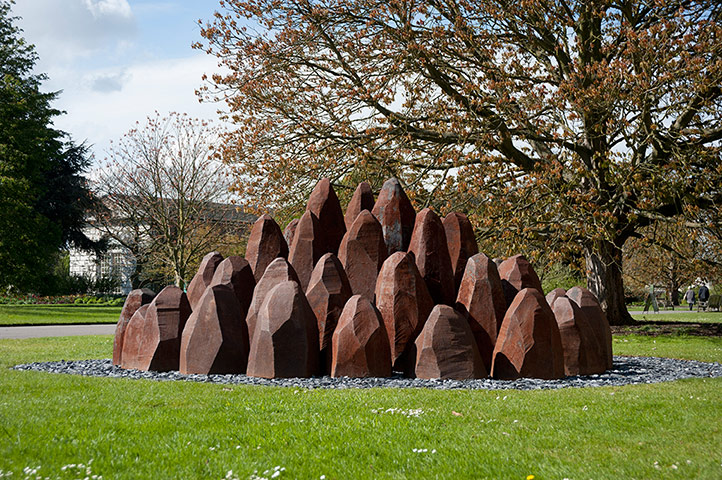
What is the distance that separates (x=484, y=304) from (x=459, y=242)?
6.02ft

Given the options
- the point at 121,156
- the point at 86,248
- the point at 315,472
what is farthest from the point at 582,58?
the point at 86,248

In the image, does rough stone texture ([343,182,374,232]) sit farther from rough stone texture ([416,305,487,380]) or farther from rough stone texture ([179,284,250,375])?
rough stone texture ([416,305,487,380])

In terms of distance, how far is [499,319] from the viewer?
29.6 feet

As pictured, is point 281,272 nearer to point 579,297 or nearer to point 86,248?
point 579,297

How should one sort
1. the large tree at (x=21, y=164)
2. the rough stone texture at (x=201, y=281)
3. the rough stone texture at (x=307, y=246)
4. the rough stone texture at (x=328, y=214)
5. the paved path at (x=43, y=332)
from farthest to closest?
1. the large tree at (x=21, y=164)
2. the paved path at (x=43, y=332)
3. the rough stone texture at (x=328, y=214)
4. the rough stone texture at (x=201, y=281)
5. the rough stone texture at (x=307, y=246)

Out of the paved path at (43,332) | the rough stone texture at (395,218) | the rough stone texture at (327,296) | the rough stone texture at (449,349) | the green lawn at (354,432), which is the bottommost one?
the paved path at (43,332)

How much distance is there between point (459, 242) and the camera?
34.9 ft

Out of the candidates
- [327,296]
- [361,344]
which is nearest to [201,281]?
[327,296]

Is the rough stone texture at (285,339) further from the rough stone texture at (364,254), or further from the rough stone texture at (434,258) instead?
the rough stone texture at (434,258)

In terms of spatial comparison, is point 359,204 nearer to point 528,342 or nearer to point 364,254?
point 364,254

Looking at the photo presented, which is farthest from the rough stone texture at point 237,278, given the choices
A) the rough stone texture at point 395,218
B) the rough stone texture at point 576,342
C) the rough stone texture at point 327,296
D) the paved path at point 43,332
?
the paved path at point 43,332

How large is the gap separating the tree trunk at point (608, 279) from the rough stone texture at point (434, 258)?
9.34 meters

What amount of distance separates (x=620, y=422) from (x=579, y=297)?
4.61 meters

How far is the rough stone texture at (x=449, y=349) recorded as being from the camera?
325 inches
